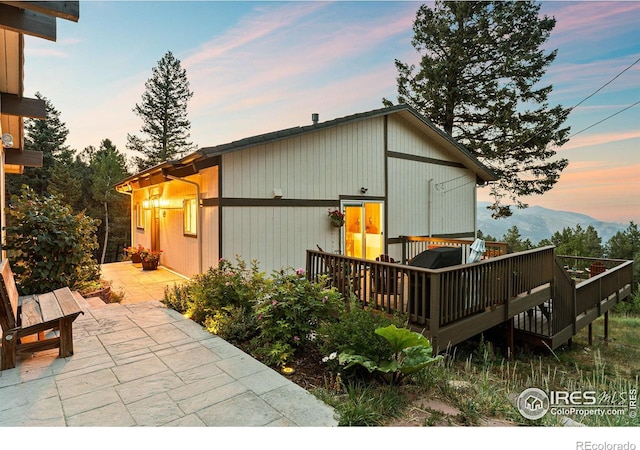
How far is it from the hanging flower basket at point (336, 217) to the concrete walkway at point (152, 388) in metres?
4.06

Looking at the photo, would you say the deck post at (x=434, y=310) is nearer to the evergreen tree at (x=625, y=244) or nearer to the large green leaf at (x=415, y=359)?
the large green leaf at (x=415, y=359)

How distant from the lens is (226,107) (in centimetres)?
1137

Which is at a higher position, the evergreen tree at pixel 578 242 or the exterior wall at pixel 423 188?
the exterior wall at pixel 423 188

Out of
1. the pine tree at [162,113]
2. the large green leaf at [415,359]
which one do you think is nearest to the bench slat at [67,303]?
the large green leaf at [415,359]

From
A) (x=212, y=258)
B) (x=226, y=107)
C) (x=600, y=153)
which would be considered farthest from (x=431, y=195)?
(x=226, y=107)

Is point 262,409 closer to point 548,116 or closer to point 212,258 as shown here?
point 212,258

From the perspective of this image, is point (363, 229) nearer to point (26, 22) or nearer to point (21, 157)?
A: point (26, 22)

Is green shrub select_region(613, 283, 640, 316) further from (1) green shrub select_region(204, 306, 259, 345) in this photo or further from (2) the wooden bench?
(2) the wooden bench

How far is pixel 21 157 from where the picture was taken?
6551 millimetres

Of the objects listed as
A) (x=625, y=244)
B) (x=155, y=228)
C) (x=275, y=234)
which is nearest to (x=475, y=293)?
(x=275, y=234)

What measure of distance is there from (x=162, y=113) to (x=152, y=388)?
69.7 ft

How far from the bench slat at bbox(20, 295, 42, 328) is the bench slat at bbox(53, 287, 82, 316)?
0.18 m

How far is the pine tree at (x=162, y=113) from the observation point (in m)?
20.0

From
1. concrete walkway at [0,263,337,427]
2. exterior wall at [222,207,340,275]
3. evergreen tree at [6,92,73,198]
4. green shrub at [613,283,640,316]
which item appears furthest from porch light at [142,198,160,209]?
green shrub at [613,283,640,316]
